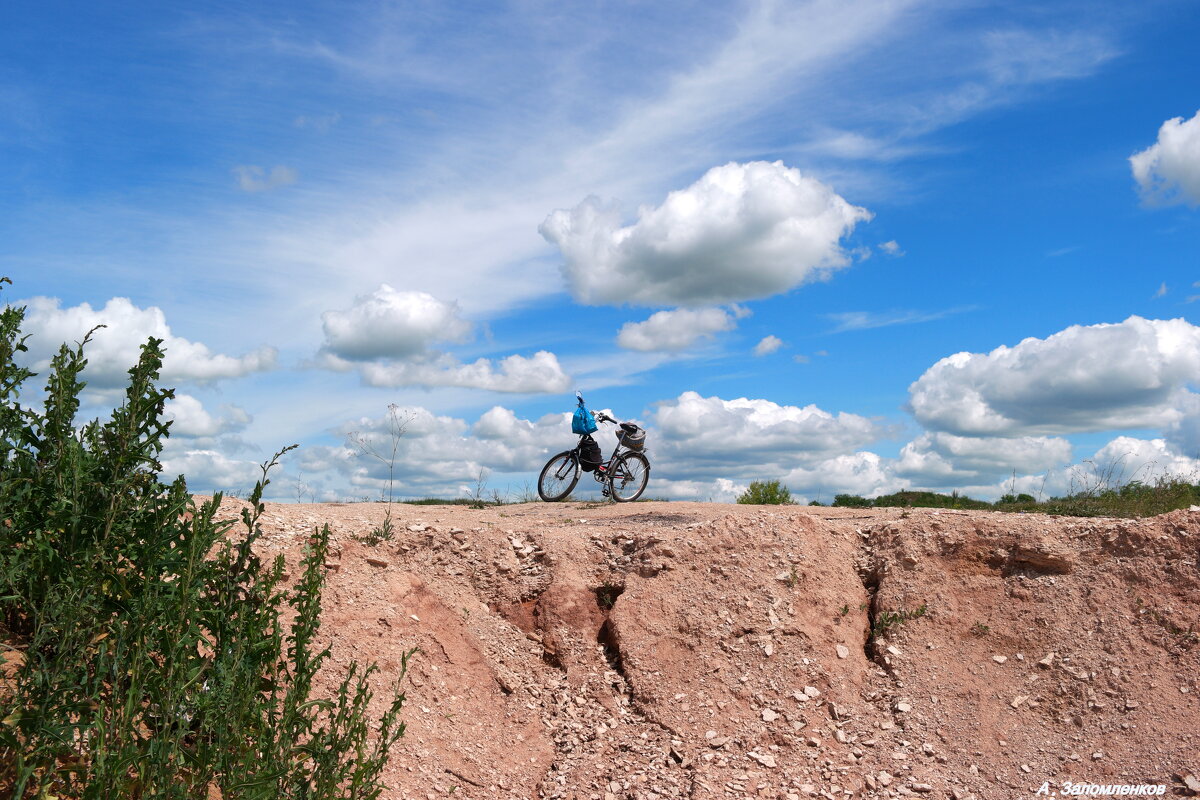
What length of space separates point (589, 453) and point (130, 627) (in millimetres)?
9796

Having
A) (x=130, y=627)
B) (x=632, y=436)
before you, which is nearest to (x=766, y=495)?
(x=632, y=436)

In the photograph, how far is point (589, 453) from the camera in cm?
1352

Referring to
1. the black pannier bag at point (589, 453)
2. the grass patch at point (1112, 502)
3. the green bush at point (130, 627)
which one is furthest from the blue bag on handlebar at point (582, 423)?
the green bush at point (130, 627)

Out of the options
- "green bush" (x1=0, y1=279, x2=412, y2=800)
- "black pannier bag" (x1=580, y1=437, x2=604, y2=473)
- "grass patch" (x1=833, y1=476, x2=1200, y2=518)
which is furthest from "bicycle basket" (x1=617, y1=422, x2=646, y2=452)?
"green bush" (x1=0, y1=279, x2=412, y2=800)

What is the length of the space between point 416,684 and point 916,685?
432cm

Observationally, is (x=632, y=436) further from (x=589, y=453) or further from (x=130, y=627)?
(x=130, y=627)

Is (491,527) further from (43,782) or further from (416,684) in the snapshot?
(43,782)

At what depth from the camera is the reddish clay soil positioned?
21.4 ft

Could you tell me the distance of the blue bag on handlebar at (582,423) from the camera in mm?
13438

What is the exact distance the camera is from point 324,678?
6.15 meters

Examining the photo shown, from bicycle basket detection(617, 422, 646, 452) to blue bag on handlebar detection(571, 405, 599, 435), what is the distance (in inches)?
22.3

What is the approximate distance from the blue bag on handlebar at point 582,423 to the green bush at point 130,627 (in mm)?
9190

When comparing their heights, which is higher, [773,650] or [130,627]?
[130,627]

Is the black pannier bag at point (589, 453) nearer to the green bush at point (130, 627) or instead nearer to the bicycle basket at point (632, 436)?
the bicycle basket at point (632, 436)
